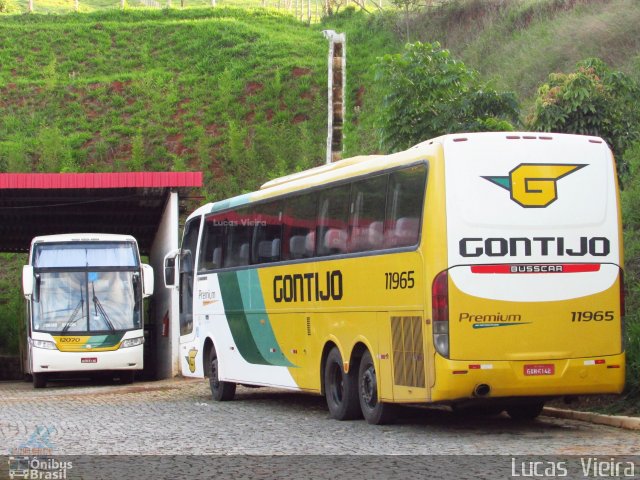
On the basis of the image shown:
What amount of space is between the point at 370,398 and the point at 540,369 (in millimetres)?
2525

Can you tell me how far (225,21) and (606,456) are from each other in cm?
A: 5880

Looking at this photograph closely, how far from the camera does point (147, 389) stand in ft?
78.4

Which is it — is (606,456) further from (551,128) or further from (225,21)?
(225,21)

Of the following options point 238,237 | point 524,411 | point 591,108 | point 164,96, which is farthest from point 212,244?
point 164,96

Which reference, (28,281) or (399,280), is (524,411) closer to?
(399,280)

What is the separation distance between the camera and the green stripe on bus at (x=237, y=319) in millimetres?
18234

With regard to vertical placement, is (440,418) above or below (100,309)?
below

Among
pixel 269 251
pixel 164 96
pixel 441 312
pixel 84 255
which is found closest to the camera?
pixel 441 312

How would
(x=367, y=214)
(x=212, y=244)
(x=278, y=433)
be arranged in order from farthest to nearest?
(x=212, y=244)
(x=367, y=214)
(x=278, y=433)

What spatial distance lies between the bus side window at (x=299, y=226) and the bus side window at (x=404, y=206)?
2.30 meters

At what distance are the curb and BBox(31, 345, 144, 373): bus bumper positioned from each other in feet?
46.7

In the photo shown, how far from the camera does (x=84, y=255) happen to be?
2795 cm

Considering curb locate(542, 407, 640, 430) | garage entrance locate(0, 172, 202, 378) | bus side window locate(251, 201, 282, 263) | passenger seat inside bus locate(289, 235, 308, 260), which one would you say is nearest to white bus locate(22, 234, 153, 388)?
garage entrance locate(0, 172, 202, 378)

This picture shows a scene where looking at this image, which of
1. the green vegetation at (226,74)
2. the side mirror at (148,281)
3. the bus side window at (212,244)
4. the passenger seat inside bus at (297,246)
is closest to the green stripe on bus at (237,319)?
the bus side window at (212,244)
